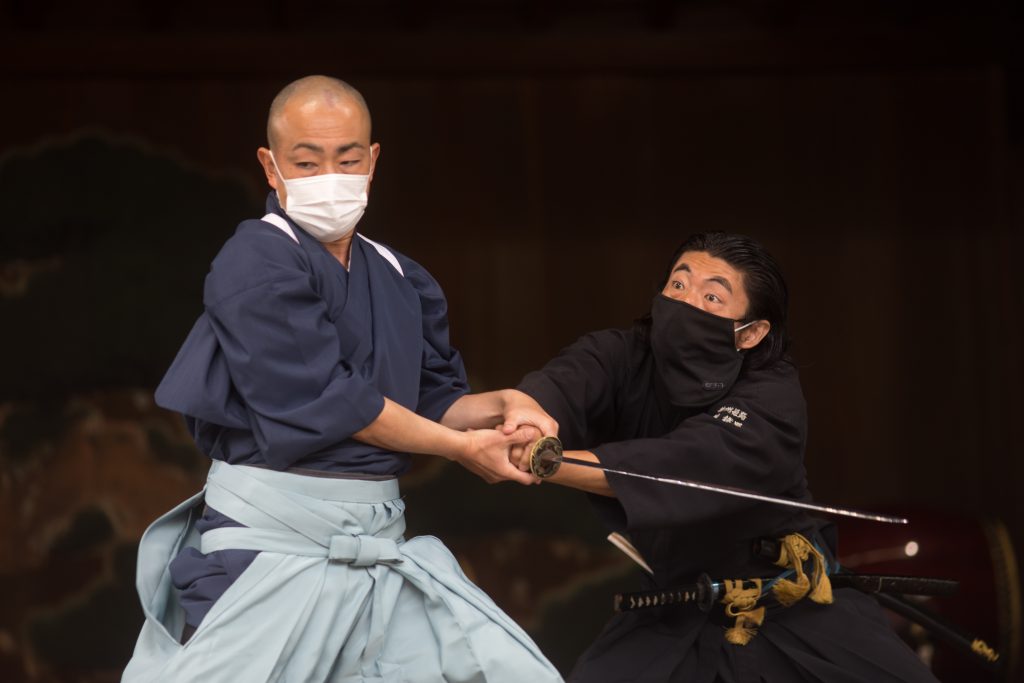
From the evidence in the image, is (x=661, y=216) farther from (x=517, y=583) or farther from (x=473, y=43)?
(x=517, y=583)

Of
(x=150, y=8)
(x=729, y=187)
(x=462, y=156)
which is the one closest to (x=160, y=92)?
(x=150, y=8)

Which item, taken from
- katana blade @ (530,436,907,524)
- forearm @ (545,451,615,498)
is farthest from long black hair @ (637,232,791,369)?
forearm @ (545,451,615,498)

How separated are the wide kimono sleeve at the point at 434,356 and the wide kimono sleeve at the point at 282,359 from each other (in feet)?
1.41

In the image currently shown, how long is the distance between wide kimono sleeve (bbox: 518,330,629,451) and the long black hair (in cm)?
24

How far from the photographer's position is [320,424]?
244 cm

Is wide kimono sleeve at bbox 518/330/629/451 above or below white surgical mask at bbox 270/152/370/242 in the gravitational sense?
below

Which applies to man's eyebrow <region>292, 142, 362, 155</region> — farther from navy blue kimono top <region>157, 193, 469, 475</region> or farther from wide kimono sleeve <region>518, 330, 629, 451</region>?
wide kimono sleeve <region>518, 330, 629, 451</region>

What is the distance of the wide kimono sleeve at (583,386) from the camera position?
3.15m

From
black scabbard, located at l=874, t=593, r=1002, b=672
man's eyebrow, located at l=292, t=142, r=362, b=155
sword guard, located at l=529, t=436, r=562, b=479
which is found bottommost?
black scabbard, located at l=874, t=593, r=1002, b=672

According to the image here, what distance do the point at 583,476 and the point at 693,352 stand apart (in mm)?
431

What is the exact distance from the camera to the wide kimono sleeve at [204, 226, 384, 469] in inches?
95.0

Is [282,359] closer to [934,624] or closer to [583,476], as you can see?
[583,476]

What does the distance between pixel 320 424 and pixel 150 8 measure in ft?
12.2

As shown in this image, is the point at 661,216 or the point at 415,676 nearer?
the point at 415,676
